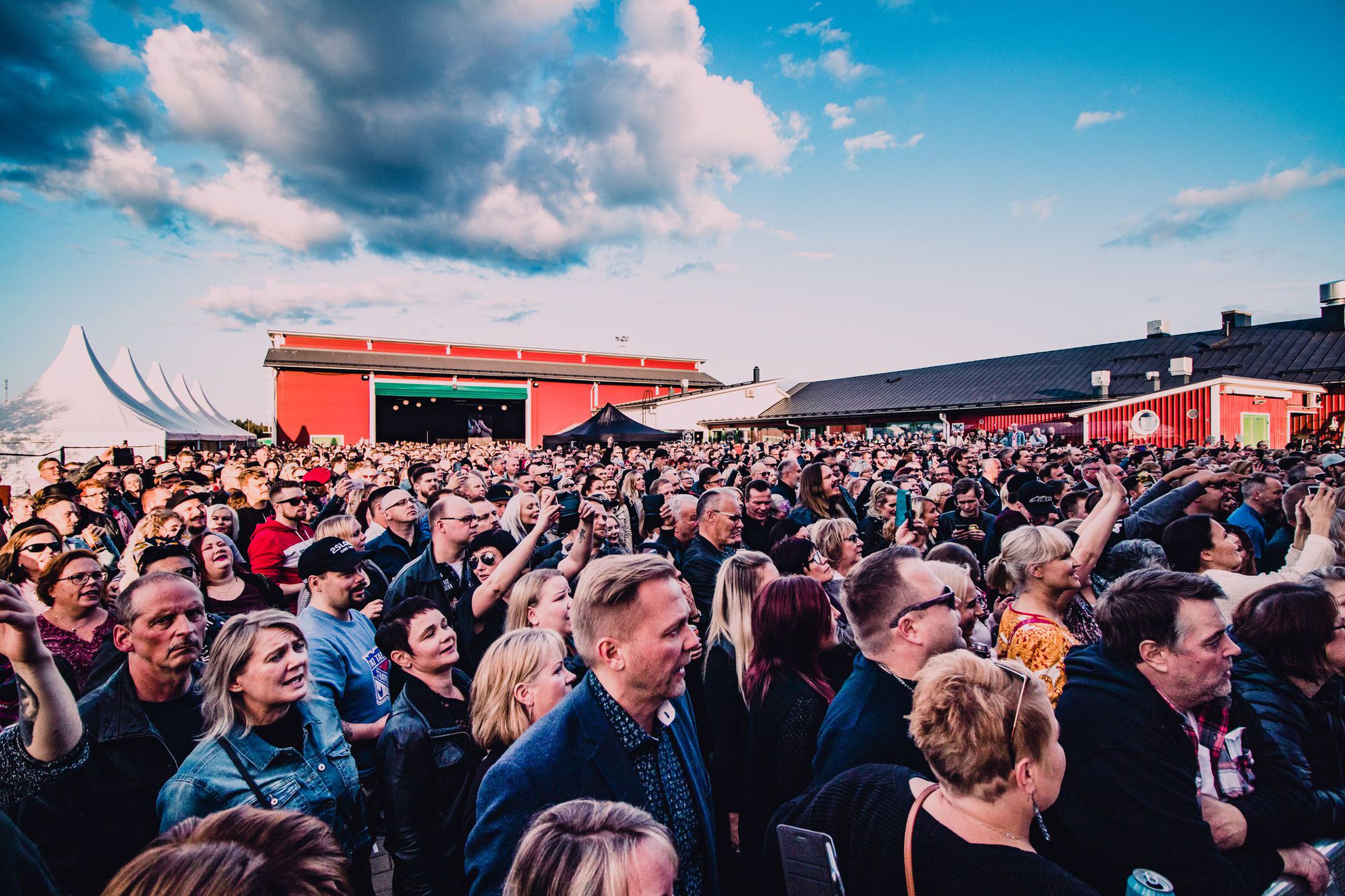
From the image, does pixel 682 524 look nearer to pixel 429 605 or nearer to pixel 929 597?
pixel 429 605

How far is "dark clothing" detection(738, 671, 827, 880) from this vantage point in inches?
98.6

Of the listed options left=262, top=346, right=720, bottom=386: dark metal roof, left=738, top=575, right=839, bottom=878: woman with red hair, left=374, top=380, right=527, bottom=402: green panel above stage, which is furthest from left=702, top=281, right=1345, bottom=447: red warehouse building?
left=738, top=575, right=839, bottom=878: woman with red hair

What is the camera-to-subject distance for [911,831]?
1.68 metres

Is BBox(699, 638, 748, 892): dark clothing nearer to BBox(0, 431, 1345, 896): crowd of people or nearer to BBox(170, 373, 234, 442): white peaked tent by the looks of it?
BBox(0, 431, 1345, 896): crowd of people

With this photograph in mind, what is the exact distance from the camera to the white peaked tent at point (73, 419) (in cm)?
1612

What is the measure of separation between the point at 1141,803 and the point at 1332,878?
1.06 m

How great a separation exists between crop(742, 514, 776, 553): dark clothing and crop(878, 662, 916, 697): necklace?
365 centimetres

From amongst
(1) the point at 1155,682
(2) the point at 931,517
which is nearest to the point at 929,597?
(1) the point at 1155,682

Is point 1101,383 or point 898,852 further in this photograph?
point 1101,383

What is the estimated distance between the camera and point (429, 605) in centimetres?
302

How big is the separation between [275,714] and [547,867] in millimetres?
1704

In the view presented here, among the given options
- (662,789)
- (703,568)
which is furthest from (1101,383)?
(662,789)

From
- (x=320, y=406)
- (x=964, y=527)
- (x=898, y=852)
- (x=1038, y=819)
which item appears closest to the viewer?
(x=898, y=852)

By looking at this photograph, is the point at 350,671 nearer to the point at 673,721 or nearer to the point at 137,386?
the point at 673,721
